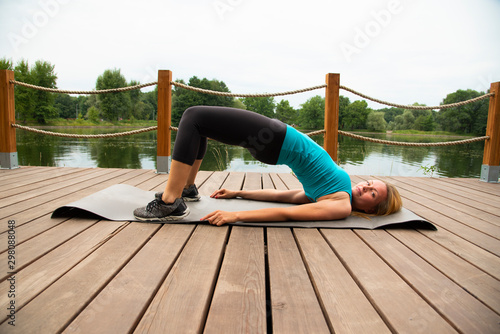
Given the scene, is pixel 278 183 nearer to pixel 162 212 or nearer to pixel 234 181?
pixel 234 181

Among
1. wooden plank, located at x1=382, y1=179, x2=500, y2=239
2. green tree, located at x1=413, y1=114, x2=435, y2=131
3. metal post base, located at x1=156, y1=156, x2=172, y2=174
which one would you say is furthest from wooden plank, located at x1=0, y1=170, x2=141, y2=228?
green tree, located at x1=413, y1=114, x2=435, y2=131

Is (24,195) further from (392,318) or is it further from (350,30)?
(350,30)

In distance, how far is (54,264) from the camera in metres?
1.02

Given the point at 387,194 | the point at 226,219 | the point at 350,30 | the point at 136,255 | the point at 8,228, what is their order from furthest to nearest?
the point at 350,30, the point at 387,194, the point at 226,219, the point at 8,228, the point at 136,255

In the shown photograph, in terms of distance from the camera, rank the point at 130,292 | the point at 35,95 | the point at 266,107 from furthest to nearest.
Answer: the point at 35,95 < the point at 266,107 < the point at 130,292

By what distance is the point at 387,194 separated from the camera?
171 centimetres

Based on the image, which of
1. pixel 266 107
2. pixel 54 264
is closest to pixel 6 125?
pixel 54 264

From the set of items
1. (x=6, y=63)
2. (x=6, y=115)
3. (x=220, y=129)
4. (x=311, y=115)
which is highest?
(x=6, y=63)

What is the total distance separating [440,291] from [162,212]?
4.09 ft

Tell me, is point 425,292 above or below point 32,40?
below

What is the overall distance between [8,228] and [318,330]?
1.49 metres

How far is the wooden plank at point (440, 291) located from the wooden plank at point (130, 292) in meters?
0.85

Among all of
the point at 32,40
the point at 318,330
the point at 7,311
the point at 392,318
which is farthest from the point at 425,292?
the point at 32,40

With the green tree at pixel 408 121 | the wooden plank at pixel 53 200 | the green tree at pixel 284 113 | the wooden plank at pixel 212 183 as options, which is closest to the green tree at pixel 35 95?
the green tree at pixel 284 113
